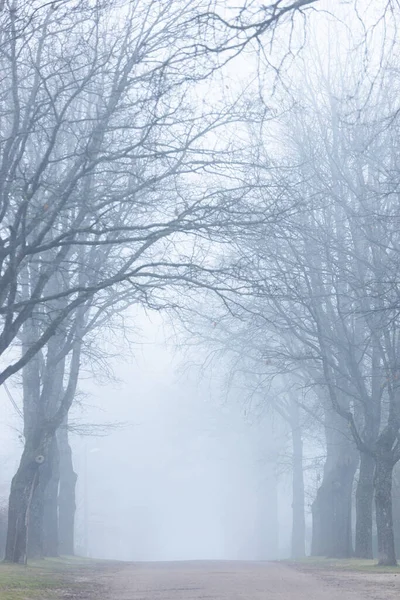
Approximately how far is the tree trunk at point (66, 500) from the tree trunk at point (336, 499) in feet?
27.2

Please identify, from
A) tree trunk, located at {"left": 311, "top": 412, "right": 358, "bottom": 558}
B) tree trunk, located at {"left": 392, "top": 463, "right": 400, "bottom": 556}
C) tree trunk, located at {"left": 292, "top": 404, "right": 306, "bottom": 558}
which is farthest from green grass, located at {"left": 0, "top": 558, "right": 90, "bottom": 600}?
tree trunk, located at {"left": 292, "top": 404, "right": 306, "bottom": 558}

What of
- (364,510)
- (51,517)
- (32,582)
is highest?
(364,510)

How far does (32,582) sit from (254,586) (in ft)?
11.8

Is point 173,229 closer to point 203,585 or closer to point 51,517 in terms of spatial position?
point 203,585

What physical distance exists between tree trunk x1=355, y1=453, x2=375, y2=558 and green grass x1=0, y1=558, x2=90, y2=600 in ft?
28.9

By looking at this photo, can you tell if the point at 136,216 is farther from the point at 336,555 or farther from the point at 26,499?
the point at 336,555

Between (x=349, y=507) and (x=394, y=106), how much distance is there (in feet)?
41.6

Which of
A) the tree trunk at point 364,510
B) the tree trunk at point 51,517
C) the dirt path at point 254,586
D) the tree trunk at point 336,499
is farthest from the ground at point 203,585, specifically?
the tree trunk at point 336,499

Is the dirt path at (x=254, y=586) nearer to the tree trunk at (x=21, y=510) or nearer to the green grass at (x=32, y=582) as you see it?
the green grass at (x=32, y=582)

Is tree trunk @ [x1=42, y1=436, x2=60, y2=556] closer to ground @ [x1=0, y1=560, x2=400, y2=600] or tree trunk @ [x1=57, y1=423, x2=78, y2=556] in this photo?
tree trunk @ [x1=57, y1=423, x2=78, y2=556]

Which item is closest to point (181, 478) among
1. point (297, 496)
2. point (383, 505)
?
point (297, 496)

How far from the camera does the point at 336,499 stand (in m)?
29.8

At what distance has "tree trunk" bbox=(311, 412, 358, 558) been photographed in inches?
1125

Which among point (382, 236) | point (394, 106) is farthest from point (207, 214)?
→ point (394, 106)
